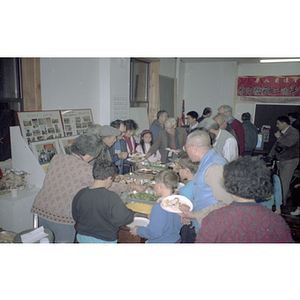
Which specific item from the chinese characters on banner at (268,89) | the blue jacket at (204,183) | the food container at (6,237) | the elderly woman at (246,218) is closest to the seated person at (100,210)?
the blue jacket at (204,183)

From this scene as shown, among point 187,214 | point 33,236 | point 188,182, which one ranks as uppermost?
point 188,182

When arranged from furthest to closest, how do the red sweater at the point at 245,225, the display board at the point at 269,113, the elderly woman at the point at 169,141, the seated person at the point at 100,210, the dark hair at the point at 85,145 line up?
1. the display board at the point at 269,113
2. the elderly woman at the point at 169,141
3. the dark hair at the point at 85,145
4. the seated person at the point at 100,210
5. the red sweater at the point at 245,225

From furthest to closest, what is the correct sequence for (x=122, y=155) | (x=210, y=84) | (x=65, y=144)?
(x=210, y=84)
(x=122, y=155)
(x=65, y=144)

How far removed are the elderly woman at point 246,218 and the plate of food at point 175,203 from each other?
1.69ft

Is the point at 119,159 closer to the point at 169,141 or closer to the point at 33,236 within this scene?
the point at 169,141

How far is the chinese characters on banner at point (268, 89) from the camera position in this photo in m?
7.16

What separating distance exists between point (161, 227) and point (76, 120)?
244 centimetres

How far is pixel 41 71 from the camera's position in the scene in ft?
10.4

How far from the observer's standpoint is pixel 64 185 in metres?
1.93

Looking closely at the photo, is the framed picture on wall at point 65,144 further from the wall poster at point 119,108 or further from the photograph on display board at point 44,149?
the wall poster at point 119,108

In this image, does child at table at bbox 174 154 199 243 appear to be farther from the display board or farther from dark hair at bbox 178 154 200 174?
the display board

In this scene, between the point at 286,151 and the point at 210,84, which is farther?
the point at 210,84

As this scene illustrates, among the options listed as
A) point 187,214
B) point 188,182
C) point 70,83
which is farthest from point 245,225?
point 70,83
